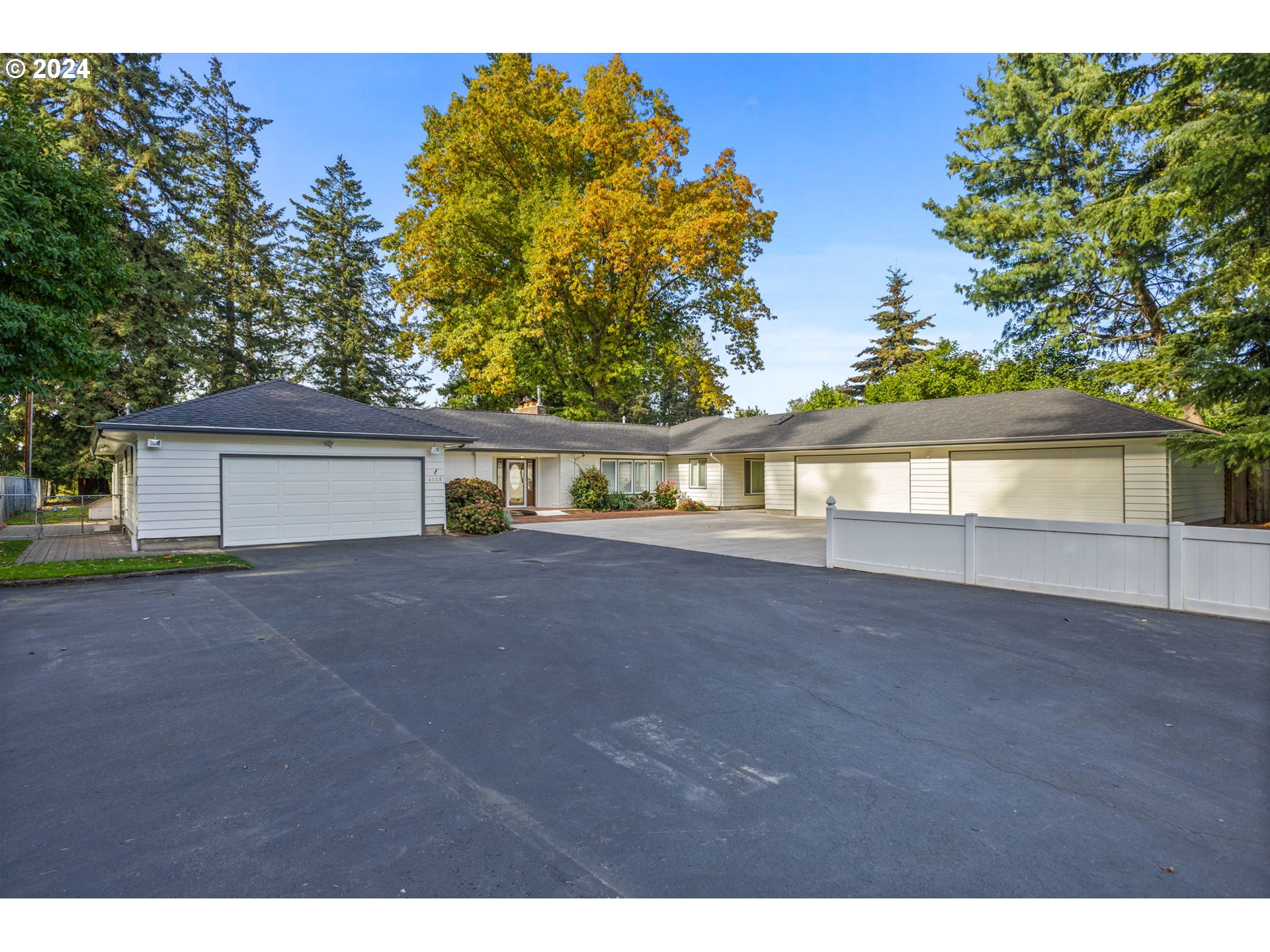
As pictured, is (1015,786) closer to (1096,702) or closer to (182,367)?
(1096,702)

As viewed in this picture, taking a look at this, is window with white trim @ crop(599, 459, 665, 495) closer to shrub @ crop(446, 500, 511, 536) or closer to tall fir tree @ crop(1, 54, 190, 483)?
shrub @ crop(446, 500, 511, 536)

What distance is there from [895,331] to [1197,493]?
29.4m

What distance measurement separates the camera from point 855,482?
1952 cm

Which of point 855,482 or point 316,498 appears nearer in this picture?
point 316,498

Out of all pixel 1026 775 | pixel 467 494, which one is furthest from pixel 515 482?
pixel 1026 775

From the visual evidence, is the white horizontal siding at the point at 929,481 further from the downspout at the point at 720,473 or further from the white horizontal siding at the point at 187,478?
the white horizontal siding at the point at 187,478

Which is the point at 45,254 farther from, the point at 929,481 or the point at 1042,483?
the point at 1042,483

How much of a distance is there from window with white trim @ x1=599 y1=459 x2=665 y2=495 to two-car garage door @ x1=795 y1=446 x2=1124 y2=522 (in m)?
6.36

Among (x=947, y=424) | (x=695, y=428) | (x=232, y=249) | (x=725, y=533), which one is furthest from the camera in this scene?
(x=232, y=249)

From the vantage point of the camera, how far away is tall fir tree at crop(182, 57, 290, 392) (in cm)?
2809

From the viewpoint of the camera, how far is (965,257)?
21984 mm

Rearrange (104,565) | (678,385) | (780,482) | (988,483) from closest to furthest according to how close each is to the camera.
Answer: (104,565) < (988,483) < (780,482) < (678,385)

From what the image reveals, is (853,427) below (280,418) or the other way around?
the other way around
